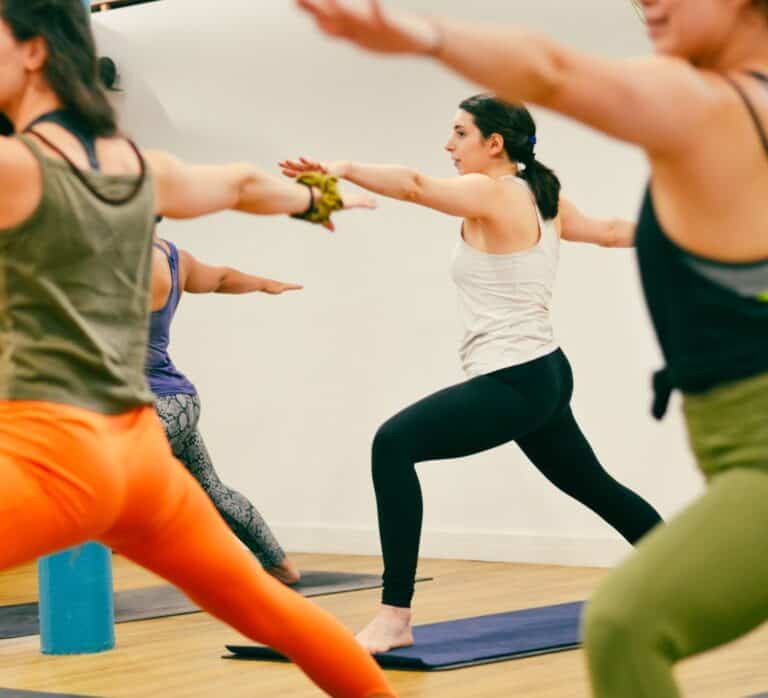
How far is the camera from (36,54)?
2.36 m

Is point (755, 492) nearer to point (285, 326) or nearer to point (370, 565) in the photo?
point (370, 565)

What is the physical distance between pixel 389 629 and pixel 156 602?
1.68 meters

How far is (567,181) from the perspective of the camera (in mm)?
6191

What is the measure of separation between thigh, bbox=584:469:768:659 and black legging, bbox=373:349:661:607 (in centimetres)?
225

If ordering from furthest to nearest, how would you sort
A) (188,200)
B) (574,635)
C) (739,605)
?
(574,635), (188,200), (739,605)

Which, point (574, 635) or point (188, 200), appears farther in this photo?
point (574, 635)

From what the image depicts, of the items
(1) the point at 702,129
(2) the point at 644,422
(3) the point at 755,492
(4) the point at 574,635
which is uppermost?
(1) the point at 702,129

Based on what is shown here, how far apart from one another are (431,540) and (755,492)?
16.2 ft

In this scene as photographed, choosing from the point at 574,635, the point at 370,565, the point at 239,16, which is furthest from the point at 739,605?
the point at 239,16

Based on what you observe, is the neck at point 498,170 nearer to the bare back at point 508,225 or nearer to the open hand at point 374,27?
the bare back at point 508,225

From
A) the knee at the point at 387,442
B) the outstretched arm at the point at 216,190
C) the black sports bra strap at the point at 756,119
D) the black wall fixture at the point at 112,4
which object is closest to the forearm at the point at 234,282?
the knee at the point at 387,442

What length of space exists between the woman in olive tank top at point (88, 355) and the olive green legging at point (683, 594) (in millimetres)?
797

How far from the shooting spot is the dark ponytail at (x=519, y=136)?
14.2ft

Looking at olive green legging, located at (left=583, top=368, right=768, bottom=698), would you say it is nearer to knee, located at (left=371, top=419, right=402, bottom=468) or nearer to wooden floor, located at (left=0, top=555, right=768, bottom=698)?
wooden floor, located at (left=0, top=555, right=768, bottom=698)
